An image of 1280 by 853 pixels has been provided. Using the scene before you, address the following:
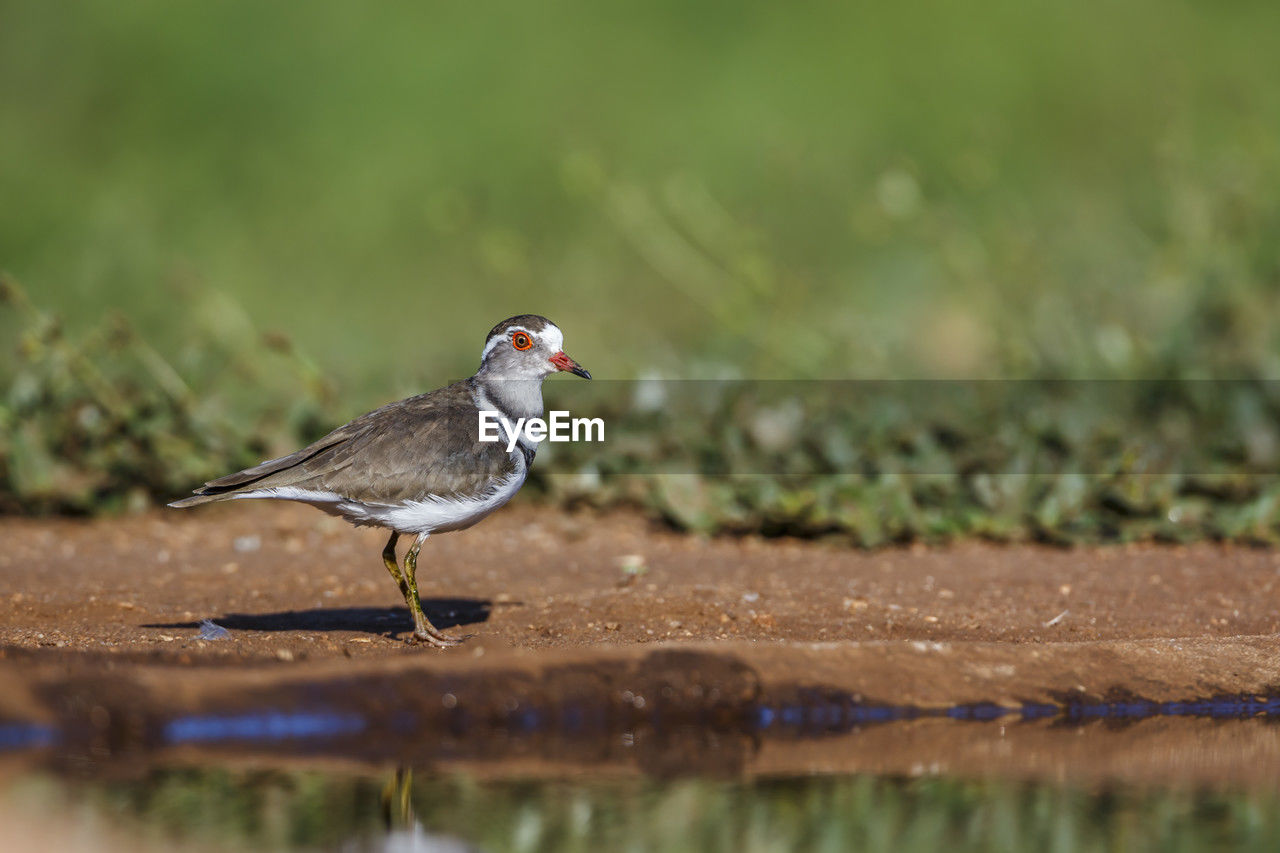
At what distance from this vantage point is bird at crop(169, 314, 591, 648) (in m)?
5.95

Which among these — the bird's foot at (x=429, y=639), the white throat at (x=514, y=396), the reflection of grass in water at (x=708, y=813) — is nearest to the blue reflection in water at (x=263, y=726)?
the reflection of grass in water at (x=708, y=813)

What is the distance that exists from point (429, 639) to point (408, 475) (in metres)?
0.56

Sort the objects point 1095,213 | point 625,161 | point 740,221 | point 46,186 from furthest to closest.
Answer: point 46,186
point 625,161
point 740,221
point 1095,213

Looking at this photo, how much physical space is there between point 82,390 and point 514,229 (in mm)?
5419

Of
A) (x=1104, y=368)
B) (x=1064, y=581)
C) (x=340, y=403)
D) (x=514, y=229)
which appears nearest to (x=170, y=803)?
Result: (x=1064, y=581)

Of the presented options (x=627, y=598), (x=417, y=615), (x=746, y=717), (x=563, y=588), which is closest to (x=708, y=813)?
(x=746, y=717)

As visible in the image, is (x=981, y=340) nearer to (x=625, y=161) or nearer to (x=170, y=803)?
(x=625, y=161)

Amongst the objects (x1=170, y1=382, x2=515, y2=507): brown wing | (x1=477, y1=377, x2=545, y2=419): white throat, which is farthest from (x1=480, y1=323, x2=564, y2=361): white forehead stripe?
(x1=170, y1=382, x2=515, y2=507): brown wing

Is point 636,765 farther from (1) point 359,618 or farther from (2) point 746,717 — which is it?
(1) point 359,618

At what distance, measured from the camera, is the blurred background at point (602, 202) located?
8.59 meters

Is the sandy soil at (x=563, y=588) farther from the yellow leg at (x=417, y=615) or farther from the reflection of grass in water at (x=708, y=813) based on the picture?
the reflection of grass in water at (x=708, y=813)

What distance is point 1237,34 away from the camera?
1481 cm

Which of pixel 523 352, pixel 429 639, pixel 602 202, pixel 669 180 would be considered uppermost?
pixel 669 180

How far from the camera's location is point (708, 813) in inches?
151
